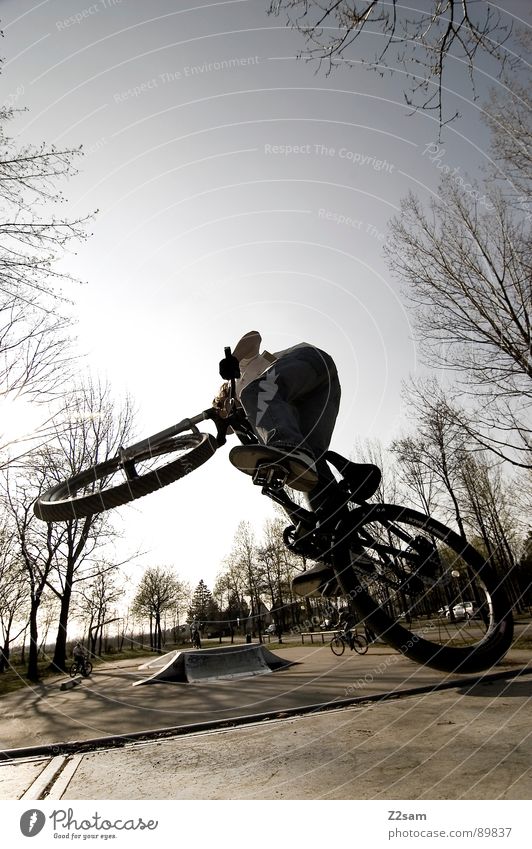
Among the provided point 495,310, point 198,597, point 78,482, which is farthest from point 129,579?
point 495,310

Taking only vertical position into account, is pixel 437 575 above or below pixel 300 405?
below

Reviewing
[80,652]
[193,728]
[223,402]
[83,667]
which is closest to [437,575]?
[223,402]

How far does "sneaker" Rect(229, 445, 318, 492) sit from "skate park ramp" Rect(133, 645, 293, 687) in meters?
12.8

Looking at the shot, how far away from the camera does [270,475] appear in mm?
2748

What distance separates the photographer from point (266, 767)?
129 inches

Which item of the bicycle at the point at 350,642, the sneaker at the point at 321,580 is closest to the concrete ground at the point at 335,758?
the sneaker at the point at 321,580

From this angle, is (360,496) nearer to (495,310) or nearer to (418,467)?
(495,310)

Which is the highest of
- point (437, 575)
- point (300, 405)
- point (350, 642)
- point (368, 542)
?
point (300, 405)

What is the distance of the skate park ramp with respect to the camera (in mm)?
13891

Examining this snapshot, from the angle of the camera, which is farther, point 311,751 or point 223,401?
point 223,401

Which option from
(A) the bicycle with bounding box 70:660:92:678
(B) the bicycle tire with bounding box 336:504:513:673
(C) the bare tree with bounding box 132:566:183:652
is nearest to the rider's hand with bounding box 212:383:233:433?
(B) the bicycle tire with bounding box 336:504:513:673

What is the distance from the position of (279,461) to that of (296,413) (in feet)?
2.01

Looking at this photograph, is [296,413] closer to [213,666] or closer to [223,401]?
[223,401]

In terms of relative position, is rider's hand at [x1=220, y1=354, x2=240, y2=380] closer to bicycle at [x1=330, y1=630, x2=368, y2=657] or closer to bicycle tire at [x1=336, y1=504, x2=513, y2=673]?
bicycle tire at [x1=336, y1=504, x2=513, y2=673]
